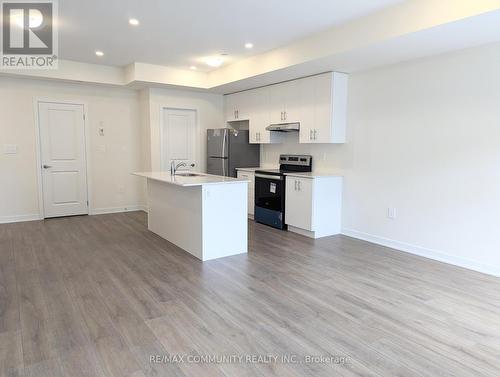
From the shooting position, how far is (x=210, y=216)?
396 centimetres

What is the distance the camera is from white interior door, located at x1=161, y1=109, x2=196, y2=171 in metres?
6.59

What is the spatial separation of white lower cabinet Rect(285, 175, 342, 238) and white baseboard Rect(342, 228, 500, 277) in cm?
34

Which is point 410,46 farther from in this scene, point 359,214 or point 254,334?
point 254,334

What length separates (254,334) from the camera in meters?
2.44

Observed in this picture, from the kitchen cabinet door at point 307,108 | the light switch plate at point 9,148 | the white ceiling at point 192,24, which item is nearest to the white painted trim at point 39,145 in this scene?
the light switch plate at point 9,148

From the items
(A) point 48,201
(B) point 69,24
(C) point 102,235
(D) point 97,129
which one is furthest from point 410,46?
(A) point 48,201

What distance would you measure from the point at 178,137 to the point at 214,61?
5.93ft

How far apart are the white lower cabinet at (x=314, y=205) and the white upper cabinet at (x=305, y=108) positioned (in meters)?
0.63

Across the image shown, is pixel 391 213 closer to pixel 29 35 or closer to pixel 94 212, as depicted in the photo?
pixel 29 35

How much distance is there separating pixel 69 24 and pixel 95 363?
3.62m

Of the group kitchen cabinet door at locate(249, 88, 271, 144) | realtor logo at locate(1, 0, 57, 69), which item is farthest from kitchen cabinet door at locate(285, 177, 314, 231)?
realtor logo at locate(1, 0, 57, 69)

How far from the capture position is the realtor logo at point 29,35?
3.53 metres

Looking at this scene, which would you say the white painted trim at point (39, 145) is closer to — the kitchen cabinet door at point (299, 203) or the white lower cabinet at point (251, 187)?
the white lower cabinet at point (251, 187)

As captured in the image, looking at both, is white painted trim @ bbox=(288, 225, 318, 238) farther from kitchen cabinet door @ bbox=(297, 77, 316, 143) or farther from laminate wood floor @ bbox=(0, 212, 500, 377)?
kitchen cabinet door @ bbox=(297, 77, 316, 143)
